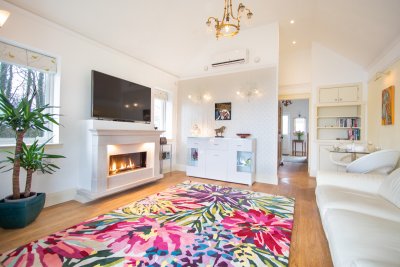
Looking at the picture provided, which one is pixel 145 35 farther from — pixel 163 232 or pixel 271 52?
pixel 163 232

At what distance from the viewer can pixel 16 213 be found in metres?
2.09

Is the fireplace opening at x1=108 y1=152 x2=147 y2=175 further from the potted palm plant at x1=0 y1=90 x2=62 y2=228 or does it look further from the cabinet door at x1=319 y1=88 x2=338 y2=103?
the cabinet door at x1=319 y1=88 x2=338 y2=103

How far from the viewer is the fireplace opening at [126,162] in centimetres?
347

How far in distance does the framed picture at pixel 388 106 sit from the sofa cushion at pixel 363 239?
2.52 metres

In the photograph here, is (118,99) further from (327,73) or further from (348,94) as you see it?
(348,94)

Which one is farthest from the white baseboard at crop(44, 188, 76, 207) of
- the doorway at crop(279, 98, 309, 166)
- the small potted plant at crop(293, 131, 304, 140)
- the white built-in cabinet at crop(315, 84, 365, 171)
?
the small potted plant at crop(293, 131, 304, 140)

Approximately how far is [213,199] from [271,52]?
3.50m

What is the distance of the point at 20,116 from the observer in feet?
7.14

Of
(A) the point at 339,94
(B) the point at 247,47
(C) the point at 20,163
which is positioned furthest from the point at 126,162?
(A) the point at 339,94

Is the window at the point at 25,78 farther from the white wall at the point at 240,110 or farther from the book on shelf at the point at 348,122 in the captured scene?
the book on shelf at the point at 348,122

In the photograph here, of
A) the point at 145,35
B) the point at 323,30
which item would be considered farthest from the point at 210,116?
the point at 323,30

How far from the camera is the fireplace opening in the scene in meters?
3.47

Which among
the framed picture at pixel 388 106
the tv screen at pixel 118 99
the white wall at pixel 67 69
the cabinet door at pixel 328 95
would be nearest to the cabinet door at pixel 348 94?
the cabinet door at pixel 328 95

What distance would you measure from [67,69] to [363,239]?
400 centimetres
